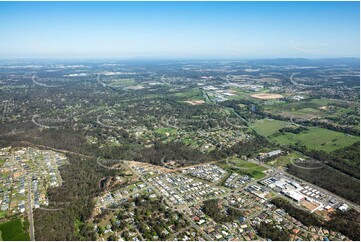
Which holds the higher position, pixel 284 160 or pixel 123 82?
pixel 123 82

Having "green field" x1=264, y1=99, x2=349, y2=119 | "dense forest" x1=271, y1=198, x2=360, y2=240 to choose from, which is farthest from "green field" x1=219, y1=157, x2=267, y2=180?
"green field" x1=264, y1=99, x2=349, y2=119

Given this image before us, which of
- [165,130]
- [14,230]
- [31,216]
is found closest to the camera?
[14,230]

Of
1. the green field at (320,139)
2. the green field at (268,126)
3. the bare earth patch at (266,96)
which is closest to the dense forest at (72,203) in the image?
the green field at (320,139)

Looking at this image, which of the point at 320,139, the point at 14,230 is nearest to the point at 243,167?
the point at 320,139

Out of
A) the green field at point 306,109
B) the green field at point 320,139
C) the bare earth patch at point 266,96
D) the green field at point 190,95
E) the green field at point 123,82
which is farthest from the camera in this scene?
the green field at point 123,82

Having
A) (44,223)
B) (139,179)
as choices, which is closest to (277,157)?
(139,179)

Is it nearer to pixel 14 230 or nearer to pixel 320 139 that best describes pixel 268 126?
pixel 320 139

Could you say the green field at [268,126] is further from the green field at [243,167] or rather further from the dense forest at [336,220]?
the dense forest at [336,220]
